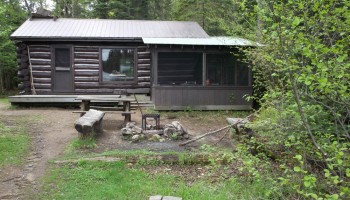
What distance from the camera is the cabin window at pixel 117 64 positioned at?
1312 centimetres

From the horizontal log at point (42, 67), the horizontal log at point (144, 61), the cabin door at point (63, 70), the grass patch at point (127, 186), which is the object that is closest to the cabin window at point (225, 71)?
the horizontal log at point (144, 61)

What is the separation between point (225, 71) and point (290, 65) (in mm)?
9106

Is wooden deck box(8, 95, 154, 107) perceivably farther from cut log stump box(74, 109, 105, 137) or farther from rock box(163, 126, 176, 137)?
rock box(163, 126, 176, 137)

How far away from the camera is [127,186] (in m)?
4.85

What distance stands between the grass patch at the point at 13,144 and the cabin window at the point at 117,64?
16.7 ft

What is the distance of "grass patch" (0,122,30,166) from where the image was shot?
605cm

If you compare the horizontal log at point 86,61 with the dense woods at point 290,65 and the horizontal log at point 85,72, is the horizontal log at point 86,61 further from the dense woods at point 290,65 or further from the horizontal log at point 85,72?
the dense woods at point 290,65

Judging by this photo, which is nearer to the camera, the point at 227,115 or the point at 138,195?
the point at 138,195

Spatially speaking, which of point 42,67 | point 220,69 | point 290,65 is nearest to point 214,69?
point 220,69

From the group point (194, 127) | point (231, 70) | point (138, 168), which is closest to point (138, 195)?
point (138, 168)

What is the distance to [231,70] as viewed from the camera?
11.9 m

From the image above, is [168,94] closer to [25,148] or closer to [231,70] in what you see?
[231,70]

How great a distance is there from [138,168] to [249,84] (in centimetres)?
744

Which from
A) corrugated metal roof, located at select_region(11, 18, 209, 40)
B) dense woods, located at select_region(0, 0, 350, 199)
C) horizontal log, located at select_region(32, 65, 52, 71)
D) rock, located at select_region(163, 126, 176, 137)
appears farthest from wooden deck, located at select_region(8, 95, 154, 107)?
rock, located at select_region(163, 126, 176, 137)
